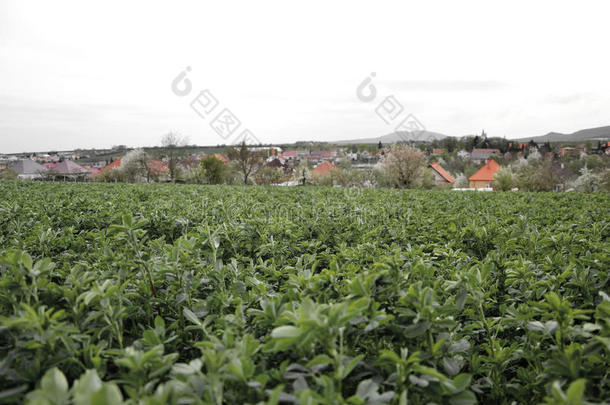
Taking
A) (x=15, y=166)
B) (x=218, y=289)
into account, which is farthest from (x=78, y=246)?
(x=15, y=166)

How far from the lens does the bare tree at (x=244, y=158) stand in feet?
191

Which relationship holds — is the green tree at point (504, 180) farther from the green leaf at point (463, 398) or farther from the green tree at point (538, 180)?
the green leaf at point (463, 398)

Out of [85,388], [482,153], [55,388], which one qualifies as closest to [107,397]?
[85,388]

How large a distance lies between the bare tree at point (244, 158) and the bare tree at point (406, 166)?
26303 mm

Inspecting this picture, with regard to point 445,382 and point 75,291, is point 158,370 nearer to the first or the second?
point 75,291

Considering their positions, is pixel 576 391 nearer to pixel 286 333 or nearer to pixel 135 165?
pixel 286 333

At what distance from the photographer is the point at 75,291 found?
1.43 metres

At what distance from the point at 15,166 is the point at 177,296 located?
4595 inches

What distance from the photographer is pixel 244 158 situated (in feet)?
193

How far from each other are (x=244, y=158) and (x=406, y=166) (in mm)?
29874

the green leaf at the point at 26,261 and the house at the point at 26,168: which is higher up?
the house at the point at 26,168

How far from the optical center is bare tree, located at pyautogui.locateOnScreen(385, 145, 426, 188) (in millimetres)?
41531

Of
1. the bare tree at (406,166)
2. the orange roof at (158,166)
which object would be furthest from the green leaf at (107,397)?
the orange roof at (158,166)

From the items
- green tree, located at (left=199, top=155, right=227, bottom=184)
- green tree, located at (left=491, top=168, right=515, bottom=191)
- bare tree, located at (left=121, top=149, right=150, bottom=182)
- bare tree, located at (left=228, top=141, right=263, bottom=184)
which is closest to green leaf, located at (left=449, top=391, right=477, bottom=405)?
green tree, located at (left=491, top=168, right=515, bottom=191)
